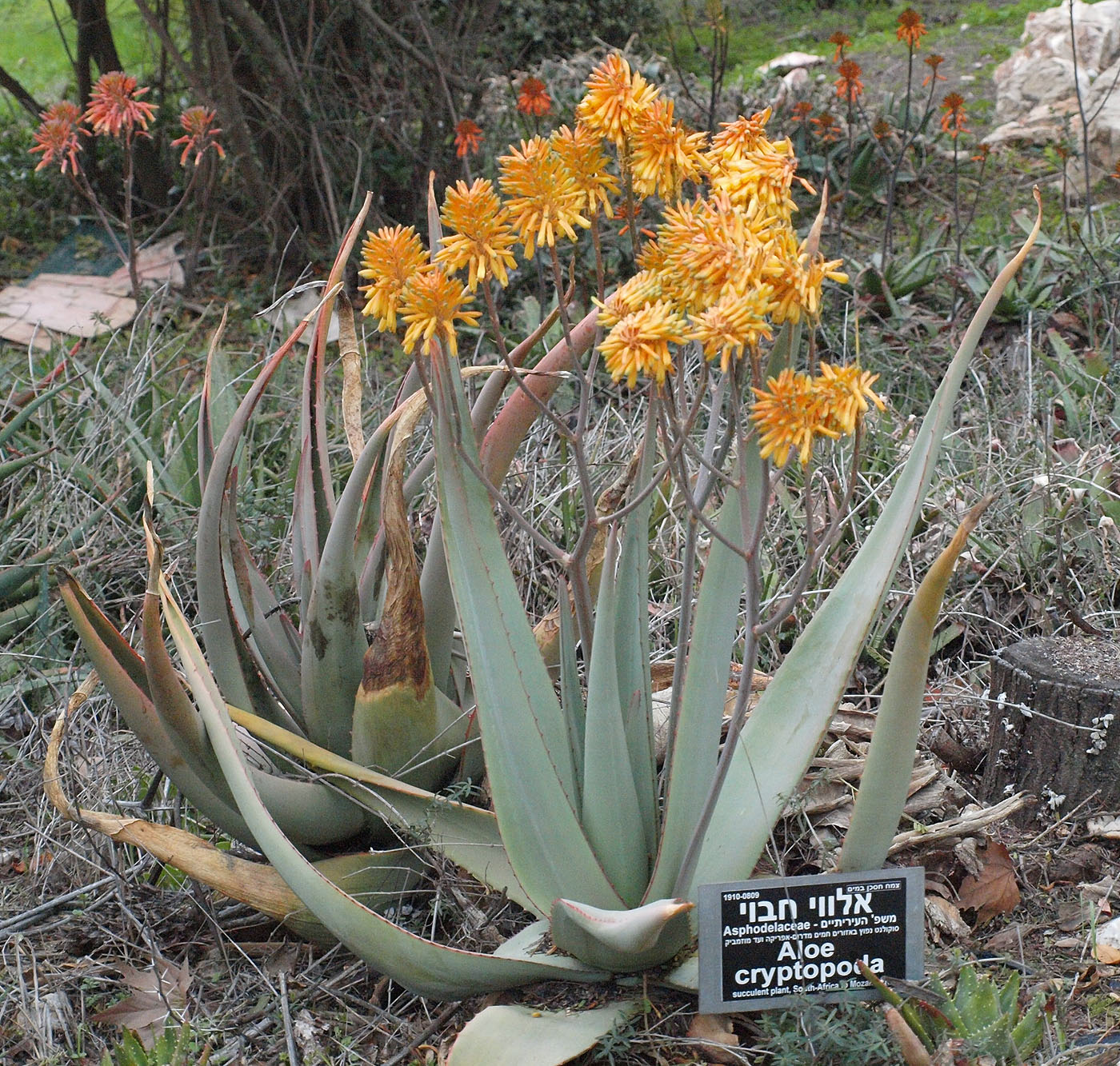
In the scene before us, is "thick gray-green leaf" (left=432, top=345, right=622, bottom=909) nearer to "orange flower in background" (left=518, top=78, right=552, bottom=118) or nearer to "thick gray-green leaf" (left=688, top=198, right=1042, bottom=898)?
"thick gray-green leaf" (left=688, top=198, right=1042, bottom=898)

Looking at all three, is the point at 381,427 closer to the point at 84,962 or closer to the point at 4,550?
the point at 84,962

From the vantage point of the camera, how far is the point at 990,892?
183cm

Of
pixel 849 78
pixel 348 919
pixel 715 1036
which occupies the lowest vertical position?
pixel 715 1036

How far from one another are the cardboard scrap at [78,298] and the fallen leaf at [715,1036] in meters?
Answer: 4.35

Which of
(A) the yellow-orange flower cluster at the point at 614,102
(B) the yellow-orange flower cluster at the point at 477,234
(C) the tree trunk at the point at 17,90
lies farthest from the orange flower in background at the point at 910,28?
(C) the tree trunk at the point at 17,90

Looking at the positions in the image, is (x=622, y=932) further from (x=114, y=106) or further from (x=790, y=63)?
(x=790, y=63)

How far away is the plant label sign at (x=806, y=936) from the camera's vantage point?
144 centimetres

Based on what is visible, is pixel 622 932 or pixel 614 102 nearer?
pixel 614 102

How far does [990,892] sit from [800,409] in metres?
1.14

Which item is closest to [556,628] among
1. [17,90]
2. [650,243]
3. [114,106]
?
[650,243]

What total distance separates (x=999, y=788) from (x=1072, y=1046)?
2.08 feet

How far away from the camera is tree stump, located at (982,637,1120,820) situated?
1.97m

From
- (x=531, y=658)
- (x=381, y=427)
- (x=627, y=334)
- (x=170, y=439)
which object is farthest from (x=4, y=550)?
(x=627, y=334)

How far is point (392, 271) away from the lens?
1203 millimetres
